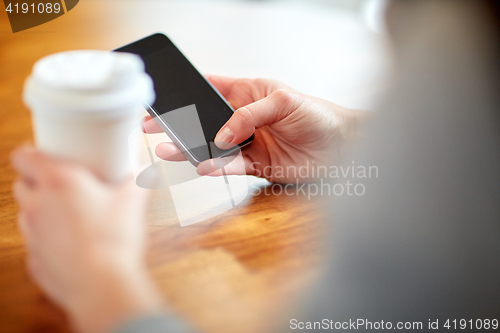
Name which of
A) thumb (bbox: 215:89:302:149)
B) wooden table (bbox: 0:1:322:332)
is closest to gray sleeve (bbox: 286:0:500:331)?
wooden table (bbox: 0:1:322:332)

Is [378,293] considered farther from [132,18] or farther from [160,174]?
[132,18]

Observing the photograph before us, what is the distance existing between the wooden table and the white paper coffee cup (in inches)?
4.0

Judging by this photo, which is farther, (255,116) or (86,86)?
(255,116)

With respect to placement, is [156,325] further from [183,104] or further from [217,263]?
[183,104]

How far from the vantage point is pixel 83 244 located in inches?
10.3

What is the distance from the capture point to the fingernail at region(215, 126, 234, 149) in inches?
18.1

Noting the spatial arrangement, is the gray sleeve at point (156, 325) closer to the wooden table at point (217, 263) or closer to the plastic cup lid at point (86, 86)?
the wooden table at point (217, 263)

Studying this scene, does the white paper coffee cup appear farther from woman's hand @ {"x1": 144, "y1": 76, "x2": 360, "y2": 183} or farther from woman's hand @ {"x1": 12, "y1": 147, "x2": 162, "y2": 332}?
woman's hand @ {"x1": 144, "y1": 76, "x2": 360, "y2": 183}

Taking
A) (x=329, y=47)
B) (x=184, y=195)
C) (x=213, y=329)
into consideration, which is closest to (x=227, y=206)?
(x=184, y=195)

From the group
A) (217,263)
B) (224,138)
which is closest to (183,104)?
(224,138)

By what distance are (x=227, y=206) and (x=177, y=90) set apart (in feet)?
0.59

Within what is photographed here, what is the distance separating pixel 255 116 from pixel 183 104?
95 mm

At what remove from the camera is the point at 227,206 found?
411 millimetres

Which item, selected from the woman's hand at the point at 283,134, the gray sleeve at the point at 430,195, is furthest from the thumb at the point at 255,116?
the gray sleeve at the point at 430,195
